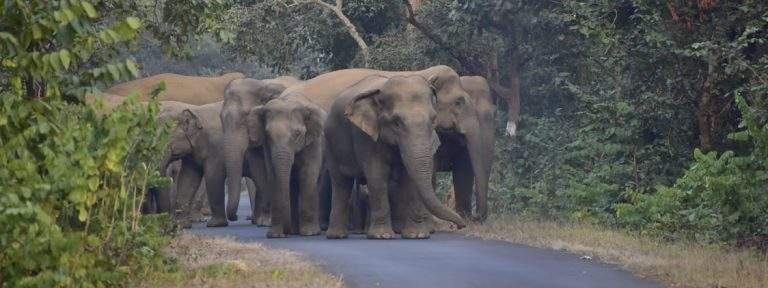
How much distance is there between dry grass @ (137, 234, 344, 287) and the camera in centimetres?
1252

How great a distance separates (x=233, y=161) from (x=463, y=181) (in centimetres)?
344

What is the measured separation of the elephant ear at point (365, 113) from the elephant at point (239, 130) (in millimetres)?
3721

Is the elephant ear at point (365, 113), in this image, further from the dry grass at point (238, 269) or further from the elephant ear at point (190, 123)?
the elephant ear at point (190, 123)

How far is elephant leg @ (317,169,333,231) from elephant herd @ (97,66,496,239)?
0.07 ft

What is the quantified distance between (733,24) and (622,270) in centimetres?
516

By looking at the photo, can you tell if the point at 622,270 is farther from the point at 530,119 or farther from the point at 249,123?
the point at 530,119

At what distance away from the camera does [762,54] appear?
59.0 ft

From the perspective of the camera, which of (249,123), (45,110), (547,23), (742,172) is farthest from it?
(547,23)

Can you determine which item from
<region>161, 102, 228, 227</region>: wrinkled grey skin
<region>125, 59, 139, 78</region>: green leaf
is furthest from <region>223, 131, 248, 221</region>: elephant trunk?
<region>125, 59, 139, 78</region>: green leaf

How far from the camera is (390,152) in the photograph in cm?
1983

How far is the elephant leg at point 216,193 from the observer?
24.1 metres

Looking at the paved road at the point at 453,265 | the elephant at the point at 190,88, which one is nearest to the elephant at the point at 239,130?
the paved road at the point at 453,265

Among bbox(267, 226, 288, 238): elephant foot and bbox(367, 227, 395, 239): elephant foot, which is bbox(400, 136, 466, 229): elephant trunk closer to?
bbox(367, 227, 395, 239): elephant foot

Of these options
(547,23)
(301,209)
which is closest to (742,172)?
(301,209)
